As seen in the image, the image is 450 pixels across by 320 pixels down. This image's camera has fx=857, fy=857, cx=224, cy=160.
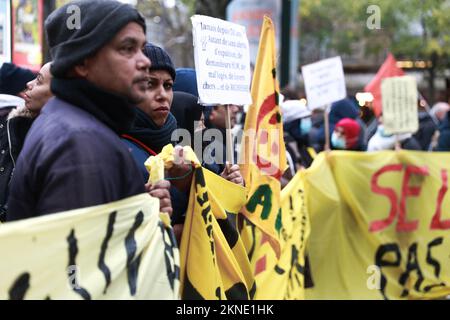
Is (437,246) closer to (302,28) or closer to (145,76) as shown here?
(145,76)

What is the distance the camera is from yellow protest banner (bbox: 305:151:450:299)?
6617mm

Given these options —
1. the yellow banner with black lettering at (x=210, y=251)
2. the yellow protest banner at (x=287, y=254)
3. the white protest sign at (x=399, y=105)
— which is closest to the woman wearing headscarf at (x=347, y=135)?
the white protest sign at (x=399, y=105)

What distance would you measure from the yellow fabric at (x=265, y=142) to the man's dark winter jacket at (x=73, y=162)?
1.95 meters

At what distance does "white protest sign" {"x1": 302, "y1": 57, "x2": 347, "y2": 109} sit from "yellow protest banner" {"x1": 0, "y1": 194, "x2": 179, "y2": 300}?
196 inches

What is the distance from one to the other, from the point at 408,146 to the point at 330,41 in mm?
27136

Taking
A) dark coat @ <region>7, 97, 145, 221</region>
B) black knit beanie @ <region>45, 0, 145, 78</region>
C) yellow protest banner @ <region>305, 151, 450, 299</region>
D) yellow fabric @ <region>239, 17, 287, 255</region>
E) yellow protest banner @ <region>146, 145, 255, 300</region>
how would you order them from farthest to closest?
yellow protest banner @ <region>305, 151, 450, 299</region>
yellow fabric @ <region>239, 17, 287, 255</region>
yellow protest banner @ <region>146, 145, 255, 300</region>
black knit beanie @ <region>45, 0, 145, 78</region>
dark coat @ <region>7, 97, 145, 221</region>

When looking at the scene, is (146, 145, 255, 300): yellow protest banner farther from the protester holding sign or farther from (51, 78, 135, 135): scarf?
the protester holding sign

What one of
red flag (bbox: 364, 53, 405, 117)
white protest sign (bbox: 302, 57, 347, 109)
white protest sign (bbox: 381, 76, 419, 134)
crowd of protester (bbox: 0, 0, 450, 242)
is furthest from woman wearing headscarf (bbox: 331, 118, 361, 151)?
crowd of protester (bbox: 0, 0, 450, 242)

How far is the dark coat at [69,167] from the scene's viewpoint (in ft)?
9.08

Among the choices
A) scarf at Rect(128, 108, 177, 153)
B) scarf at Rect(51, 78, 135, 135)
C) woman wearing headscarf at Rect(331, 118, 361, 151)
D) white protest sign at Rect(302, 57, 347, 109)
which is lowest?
woman wearing headscarf at Rect(331, 118, 361, 151)

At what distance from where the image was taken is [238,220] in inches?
187

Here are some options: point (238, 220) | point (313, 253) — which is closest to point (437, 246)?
point (313, 253)

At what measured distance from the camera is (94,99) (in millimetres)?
3020

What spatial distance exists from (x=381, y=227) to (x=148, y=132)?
3.34 m
